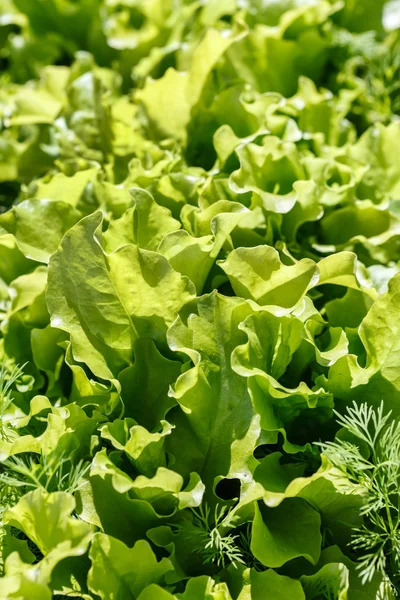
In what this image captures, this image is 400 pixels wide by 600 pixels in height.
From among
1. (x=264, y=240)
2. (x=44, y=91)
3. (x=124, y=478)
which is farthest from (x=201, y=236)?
(x=44, y=91)

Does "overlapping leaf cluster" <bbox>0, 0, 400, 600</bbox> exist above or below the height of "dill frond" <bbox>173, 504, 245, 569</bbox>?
above

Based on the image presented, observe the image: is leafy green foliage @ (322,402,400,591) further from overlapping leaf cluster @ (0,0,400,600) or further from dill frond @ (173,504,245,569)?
dill frond @ (173,504,245,569)

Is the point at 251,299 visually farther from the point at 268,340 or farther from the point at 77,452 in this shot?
the point at 77,452

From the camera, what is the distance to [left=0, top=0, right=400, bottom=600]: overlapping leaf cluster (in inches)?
38.8

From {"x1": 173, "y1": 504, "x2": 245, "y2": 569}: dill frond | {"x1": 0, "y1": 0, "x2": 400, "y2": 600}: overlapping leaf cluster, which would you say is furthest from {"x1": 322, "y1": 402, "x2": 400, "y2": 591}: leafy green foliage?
{"x1": 173, "y1": 504, "x2": 245, "y2": 569}: dill frond

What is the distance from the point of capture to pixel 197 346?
1.06 m

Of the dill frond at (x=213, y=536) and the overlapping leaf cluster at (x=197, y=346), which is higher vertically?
the overlapping leaf cluster at (x=197, y=346)

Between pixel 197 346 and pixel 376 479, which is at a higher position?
pixel 197 346

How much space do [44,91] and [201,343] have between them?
3.10ft

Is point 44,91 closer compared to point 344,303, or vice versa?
point 344,303

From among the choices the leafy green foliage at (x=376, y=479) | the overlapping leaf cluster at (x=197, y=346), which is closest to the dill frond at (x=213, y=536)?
the overlapping leaf cluster at (x=197, y=346)

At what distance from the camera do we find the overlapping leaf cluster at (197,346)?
986 millimetres

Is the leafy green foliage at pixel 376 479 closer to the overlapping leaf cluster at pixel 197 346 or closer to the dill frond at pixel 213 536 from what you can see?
the overlapping leaf cluster at pixel 197 346

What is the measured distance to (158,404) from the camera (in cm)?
113
